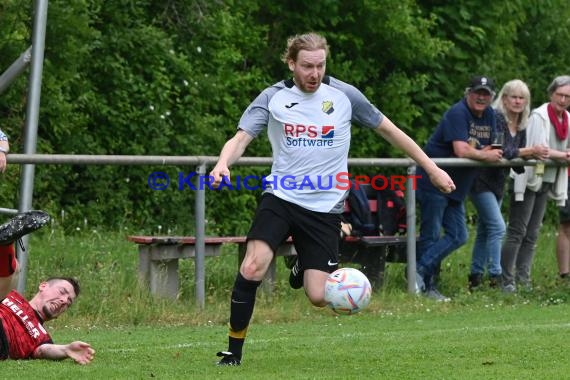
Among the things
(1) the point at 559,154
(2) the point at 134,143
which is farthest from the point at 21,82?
(1) the point at 559,154

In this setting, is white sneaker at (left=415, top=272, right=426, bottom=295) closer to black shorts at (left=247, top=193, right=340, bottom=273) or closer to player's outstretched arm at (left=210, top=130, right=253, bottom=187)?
black shorts at (left=247, top=193, right=340, bottom=273)

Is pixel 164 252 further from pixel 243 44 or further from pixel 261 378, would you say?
pixel 243 44

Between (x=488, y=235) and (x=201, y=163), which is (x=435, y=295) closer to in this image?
(x=488, y=235)

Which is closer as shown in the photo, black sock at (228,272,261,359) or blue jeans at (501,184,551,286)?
black sock at (228,272,261,359)

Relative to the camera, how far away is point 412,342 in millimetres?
10430

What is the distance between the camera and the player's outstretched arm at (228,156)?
8.33 m

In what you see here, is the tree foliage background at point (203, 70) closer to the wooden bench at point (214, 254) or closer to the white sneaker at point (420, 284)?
the wooden bench at point (214, 254)

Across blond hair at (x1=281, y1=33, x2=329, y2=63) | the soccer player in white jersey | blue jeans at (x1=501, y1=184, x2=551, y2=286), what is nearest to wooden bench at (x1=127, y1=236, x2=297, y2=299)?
blue jeans at (x1=501, y1=184, x2=551, y2=286)

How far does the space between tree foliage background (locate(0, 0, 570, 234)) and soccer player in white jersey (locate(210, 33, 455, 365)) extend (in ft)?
19.2

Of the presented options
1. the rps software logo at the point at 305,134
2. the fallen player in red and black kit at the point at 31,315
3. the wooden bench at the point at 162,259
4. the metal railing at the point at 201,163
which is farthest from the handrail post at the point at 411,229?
the fallen player in red and black kit at the point at 31,315

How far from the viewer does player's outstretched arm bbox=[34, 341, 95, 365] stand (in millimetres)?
9008

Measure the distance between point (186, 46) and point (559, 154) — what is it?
746cm

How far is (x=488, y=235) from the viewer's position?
1430 centimetres

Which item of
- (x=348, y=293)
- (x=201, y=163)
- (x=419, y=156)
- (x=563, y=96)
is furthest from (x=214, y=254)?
(x=348, y=293)
